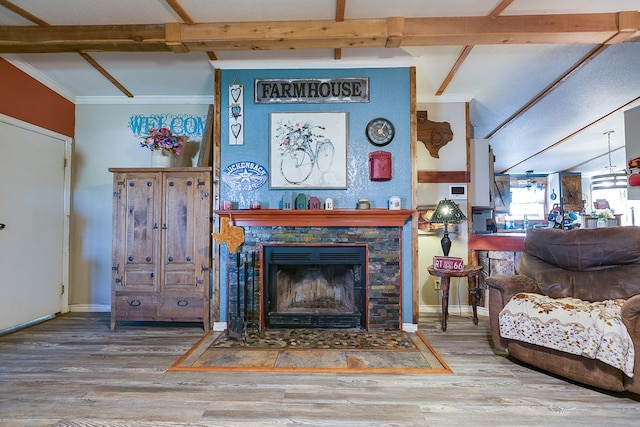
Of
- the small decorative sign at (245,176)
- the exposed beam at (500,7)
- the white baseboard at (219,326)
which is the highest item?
the exposed beam at (500,7)

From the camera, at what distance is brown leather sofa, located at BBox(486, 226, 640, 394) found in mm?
2145

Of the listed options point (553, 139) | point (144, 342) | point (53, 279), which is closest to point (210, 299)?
point (144, 342)

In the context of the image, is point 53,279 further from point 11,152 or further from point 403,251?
point 403,251

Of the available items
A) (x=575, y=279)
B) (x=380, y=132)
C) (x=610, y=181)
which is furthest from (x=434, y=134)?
(x=610, y=181)

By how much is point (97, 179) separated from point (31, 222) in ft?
2.73

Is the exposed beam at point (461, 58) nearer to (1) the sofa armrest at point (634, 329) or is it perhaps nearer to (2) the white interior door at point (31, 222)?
(1) the sofa armrest at point (634, 329)

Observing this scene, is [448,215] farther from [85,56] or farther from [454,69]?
[85,56]

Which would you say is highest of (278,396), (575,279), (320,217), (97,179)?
(97,179)

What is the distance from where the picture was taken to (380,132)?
11.0 feet

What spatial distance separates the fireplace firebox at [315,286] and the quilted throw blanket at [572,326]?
130 cm

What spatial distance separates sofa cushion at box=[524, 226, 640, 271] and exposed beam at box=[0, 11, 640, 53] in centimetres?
155

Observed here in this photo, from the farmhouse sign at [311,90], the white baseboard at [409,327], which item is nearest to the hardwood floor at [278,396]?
the white baseboard at [409,327]

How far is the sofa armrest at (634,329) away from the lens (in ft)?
6.41

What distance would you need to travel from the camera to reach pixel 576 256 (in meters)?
2.64
